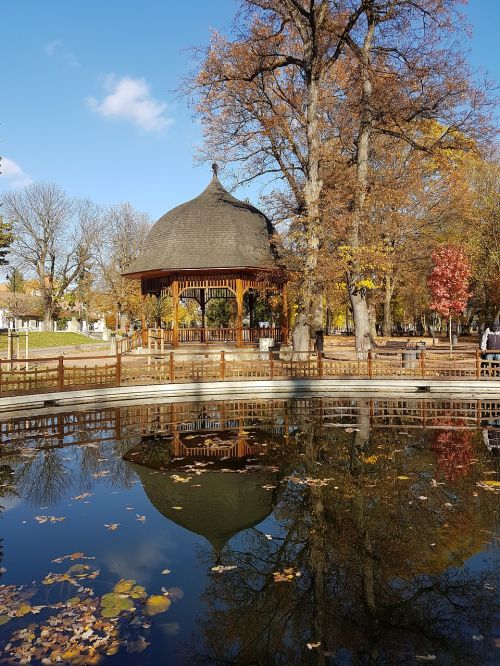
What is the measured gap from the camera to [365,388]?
17750 millimetres

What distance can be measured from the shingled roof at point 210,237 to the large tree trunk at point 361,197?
4078mm

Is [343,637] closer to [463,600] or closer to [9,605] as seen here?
[463,600]

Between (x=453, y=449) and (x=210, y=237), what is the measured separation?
17.7m

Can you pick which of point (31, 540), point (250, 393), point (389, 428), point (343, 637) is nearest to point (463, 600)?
point (343, 637)

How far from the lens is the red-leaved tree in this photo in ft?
126

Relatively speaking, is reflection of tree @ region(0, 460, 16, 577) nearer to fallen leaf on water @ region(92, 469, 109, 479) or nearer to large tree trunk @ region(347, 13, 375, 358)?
fallen leaf on water @ region(92, 469, 109, 479)

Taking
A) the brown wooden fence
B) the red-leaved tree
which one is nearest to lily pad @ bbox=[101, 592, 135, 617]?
the brown wooden fence

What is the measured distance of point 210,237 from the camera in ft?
81.0

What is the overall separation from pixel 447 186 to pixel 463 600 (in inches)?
1426

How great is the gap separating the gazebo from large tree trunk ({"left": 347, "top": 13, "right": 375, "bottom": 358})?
349 centimetres

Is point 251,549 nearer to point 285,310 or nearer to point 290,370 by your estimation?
point 290,370

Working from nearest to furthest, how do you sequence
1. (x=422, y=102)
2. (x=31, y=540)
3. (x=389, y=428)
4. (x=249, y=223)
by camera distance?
(x=31, y=540), (x=389, y=428), (x=422, y=102), (x=249, y=223)

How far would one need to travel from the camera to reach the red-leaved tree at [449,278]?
38.3 m

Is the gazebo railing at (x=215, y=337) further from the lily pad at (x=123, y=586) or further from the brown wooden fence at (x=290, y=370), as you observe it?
the lily pad at (x=123, y=586)
